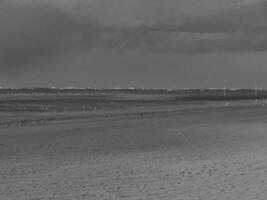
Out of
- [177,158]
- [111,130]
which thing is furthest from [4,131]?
[177,158]

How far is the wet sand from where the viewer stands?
12.5 metres

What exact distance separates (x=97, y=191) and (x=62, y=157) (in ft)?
23.8

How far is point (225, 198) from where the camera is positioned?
1162cm

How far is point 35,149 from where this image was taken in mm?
22625

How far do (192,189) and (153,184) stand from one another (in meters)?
1.23

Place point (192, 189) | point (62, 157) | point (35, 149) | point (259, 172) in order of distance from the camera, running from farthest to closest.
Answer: point (35, 149) → point (62, 157) → point (259, 172) → point (192, 189)

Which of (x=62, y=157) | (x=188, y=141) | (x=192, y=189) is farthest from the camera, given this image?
(x=188, y=141)

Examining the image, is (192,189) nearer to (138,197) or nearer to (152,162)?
(138,197)

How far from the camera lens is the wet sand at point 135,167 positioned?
12.5 m

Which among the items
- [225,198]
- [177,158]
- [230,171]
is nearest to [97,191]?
[225,198]

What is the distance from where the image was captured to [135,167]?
16.5m

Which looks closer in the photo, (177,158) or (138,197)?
(138,197)

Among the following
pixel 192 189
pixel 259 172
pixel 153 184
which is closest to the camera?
pixel 192 189

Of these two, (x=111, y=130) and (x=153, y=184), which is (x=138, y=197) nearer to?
(x=153, y=184)
